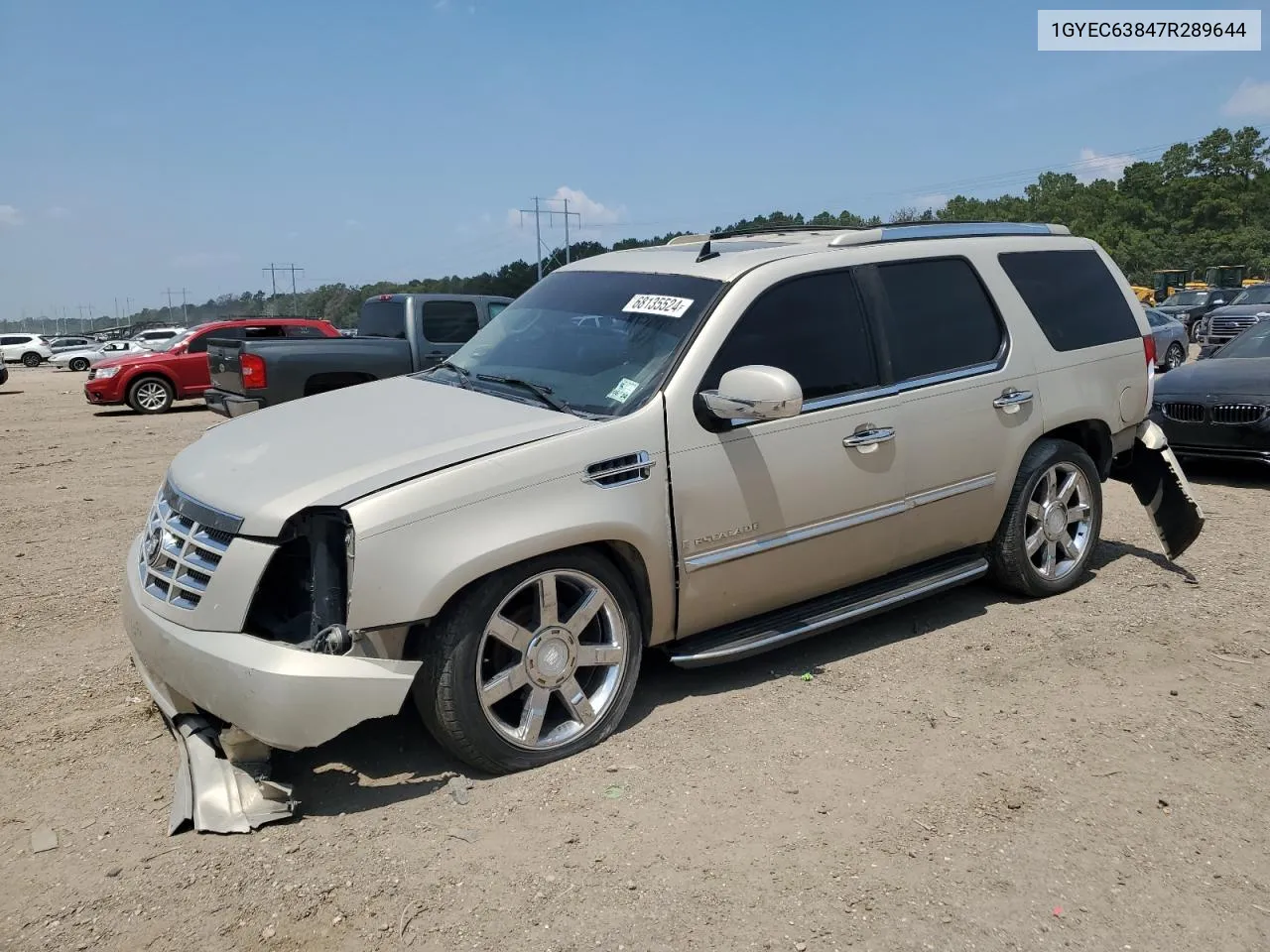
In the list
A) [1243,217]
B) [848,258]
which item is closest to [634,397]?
[848,258]

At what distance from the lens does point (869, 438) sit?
173 inches

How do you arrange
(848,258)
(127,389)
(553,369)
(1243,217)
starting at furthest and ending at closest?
(1243,217), (127,389), (848,258), (553,369)

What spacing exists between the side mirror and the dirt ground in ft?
4.12

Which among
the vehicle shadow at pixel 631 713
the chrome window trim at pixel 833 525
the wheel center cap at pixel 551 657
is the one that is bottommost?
the vehicle shadow at pixel 631 713

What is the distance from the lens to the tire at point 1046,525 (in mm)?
5203

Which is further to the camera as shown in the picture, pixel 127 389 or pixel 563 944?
pixel 127 389

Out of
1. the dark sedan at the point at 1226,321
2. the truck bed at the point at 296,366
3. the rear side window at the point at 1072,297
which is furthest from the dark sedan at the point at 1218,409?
the dark sedan at the point at 1226,321

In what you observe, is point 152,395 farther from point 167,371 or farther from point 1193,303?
point 1193,303

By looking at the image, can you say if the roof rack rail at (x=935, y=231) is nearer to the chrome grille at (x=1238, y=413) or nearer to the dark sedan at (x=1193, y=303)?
the chrome grille at (x=1238, y=413)

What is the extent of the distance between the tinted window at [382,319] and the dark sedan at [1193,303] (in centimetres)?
2600

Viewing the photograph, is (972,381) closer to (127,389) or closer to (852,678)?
(852,678)

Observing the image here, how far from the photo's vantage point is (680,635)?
4090 millimetres

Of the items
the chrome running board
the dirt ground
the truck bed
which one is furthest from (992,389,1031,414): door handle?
the truck bed

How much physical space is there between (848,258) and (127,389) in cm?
1673
